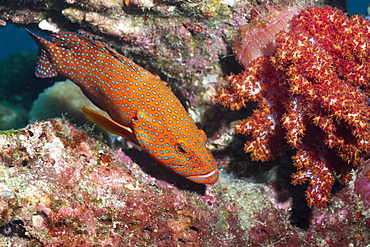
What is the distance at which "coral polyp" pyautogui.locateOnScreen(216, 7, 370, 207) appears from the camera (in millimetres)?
3398

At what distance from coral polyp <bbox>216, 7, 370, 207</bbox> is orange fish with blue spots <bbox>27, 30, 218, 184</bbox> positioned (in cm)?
82

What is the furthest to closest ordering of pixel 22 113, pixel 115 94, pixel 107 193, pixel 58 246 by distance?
1. pixel 22 113
2. pixel 115 94
3. pixel 107 193
4. pixel 58 246

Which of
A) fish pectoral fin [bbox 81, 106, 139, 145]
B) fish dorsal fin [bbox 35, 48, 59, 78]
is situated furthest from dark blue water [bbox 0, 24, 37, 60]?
fish pectoral fin [bbox 81, 106, 139, 145]

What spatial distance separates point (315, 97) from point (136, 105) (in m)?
2.47

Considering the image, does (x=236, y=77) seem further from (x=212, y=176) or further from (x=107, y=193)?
(x=107, y=193)

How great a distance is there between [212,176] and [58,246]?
2114 mm

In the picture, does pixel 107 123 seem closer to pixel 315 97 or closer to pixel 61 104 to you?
pixel 315 97

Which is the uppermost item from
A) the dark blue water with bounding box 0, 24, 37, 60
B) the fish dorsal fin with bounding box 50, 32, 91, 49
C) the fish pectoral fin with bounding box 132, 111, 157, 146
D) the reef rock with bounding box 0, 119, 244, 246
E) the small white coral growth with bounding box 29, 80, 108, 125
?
the fish dorsal fin with bounding box 50, 32, 91, 49

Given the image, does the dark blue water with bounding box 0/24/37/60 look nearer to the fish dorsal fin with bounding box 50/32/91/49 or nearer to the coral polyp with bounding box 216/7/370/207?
the fish dorsal fin with bounding box 50/32/91/49

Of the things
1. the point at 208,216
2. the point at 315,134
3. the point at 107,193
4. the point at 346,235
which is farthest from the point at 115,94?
the point at 346,235

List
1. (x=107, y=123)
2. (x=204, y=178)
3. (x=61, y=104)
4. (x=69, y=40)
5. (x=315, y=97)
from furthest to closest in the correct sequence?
(x=61, y=104)
(x=69, y=40)
(x=107, y=123)
(x=204, y=178)
(x=315, y=97)

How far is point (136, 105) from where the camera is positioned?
4062 millimetres

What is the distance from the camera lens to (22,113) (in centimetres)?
870

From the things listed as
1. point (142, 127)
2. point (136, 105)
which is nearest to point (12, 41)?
point (136, 105)
